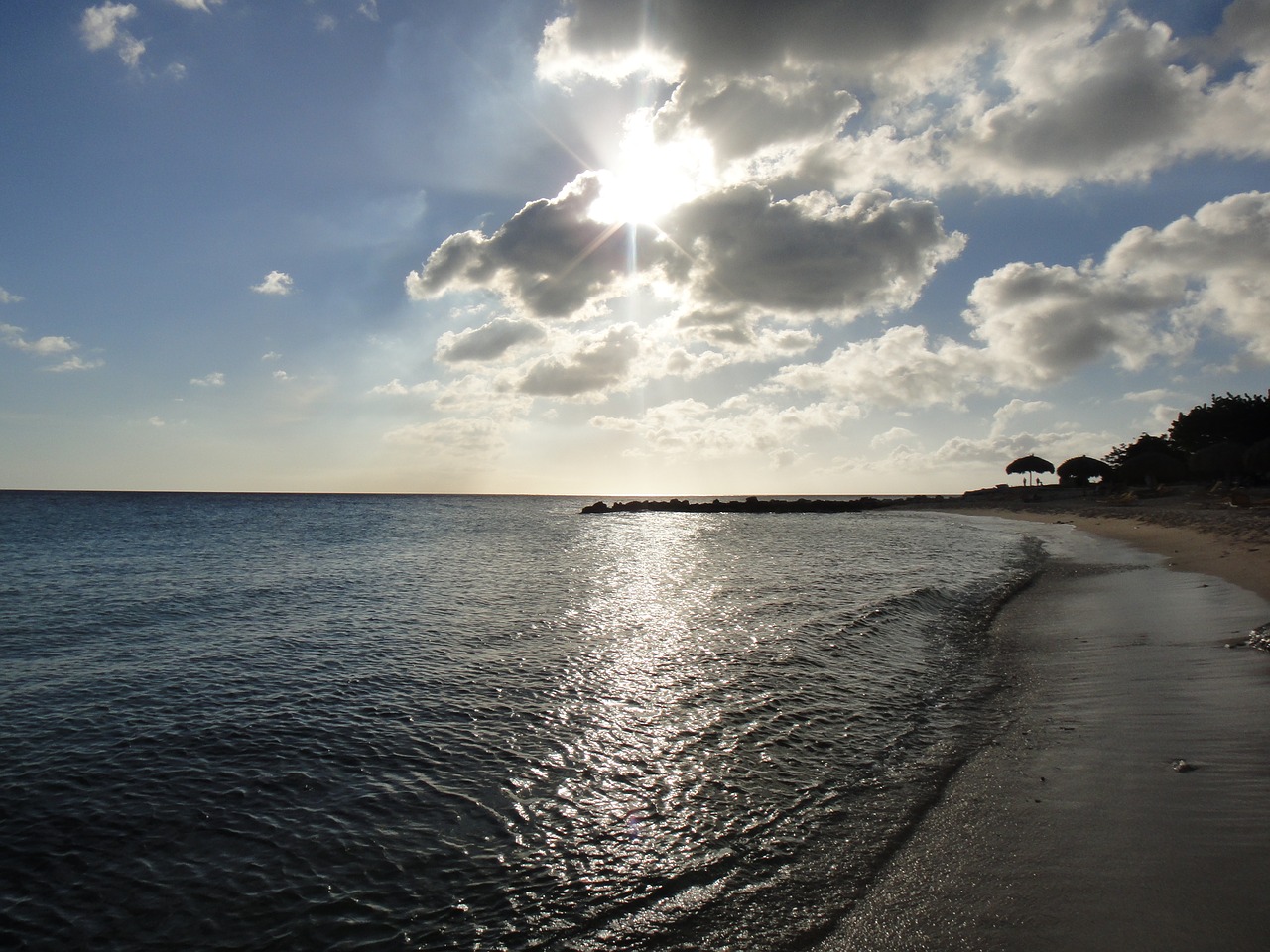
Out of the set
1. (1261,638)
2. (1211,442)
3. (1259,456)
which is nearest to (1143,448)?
(1211,442)

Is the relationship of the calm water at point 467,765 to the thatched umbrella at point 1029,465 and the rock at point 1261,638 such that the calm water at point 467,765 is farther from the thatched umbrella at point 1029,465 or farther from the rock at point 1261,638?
the thatched umbrella at point 1029,465

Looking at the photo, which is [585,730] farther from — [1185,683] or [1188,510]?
[1188,510]

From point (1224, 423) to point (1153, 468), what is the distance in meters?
12.2

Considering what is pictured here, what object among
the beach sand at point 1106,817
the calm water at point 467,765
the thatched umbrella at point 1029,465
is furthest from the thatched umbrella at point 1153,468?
the beach sand at point 1106,817

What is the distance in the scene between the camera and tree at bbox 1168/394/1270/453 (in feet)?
211

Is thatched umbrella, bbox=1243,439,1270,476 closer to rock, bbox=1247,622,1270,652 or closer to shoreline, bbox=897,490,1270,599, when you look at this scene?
shoreline, bbox=897,490,1270,599

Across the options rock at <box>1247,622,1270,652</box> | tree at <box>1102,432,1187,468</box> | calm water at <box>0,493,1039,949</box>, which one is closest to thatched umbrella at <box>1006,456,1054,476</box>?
tree at <box>1102,432,1187,468</box>

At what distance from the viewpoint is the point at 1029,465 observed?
81125 mm

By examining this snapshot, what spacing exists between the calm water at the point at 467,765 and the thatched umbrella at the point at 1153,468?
54.5m

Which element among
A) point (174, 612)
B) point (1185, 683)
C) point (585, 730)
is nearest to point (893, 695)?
point (1185, 683)

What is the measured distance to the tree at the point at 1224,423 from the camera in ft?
211

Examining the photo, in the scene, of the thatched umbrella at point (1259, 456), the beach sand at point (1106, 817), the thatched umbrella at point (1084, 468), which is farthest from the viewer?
the thatched umbrella at point (1084, 468)

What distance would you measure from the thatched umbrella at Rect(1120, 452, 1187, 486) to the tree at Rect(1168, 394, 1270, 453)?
440 centimetres

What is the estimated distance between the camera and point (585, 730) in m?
10.5
